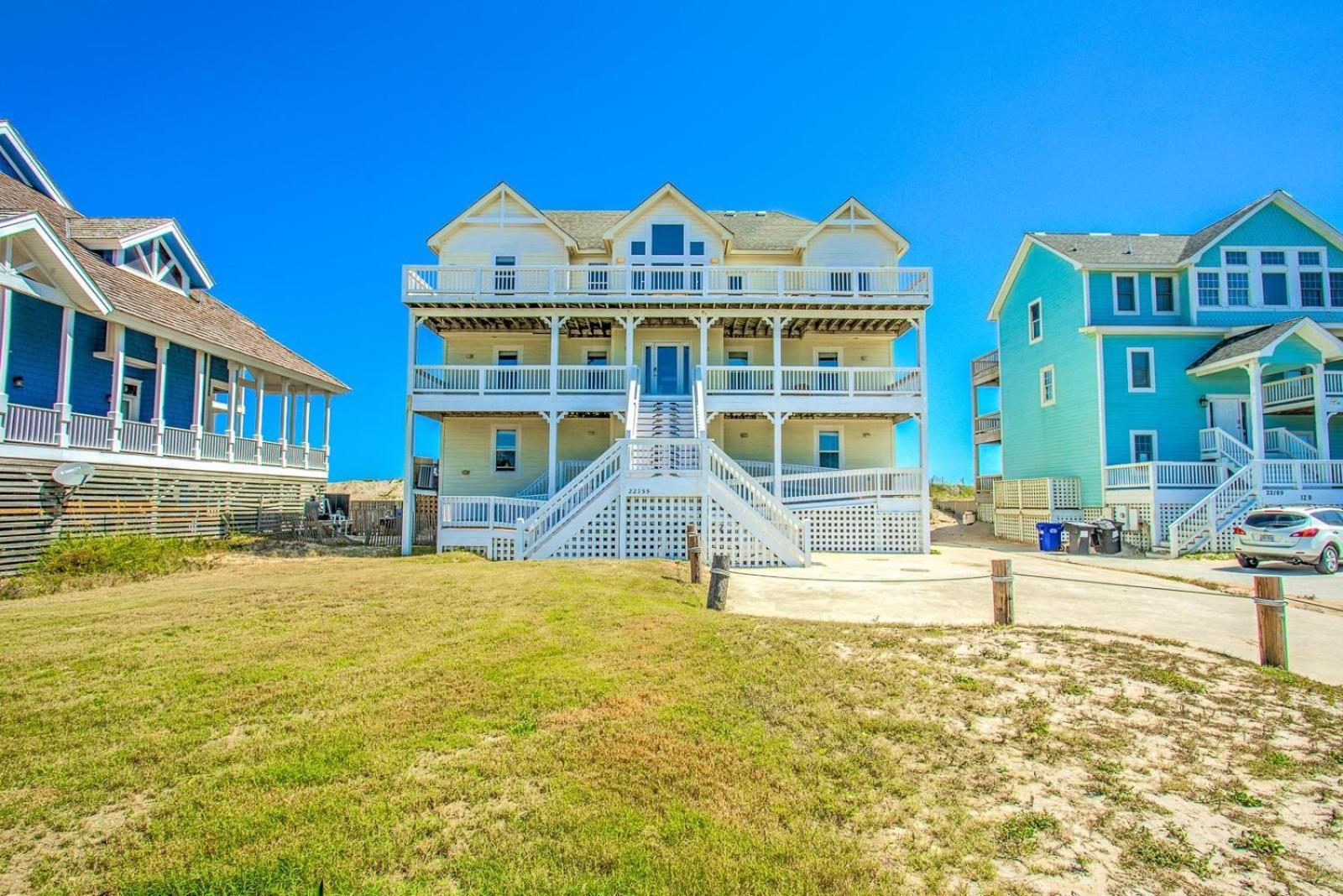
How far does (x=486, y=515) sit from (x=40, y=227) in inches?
443

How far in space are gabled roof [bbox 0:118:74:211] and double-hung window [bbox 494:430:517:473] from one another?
609 inches

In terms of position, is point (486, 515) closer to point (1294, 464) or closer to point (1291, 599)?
point (1291, 599)

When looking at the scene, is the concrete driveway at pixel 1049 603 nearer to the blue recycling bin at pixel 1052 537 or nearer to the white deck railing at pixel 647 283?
the blue recycling bin at pixel 1052 537

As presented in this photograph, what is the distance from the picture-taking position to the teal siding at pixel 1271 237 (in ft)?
78.0

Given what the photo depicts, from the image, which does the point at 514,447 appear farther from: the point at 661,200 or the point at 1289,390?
the point at 1289,390

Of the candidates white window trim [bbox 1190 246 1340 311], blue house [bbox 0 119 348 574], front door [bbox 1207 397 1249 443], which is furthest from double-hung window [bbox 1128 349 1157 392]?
blue house [bbox 0 119 348 574]

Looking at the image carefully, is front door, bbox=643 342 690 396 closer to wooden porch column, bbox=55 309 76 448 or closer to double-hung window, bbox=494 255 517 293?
double-hung window, bbox=494 255 517 293

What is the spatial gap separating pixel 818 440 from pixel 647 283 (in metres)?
8.41

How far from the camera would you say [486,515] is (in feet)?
58.5

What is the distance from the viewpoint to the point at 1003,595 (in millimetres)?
8391

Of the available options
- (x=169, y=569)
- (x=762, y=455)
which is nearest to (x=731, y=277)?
(x=762, y=455)

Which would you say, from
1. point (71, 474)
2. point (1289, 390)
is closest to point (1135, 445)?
point (1289, 390)

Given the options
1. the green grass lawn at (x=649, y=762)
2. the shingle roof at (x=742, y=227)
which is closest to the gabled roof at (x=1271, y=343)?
the shingle roof at (x=742, y=227)

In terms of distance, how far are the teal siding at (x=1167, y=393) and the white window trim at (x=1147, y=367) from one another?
0.06m
